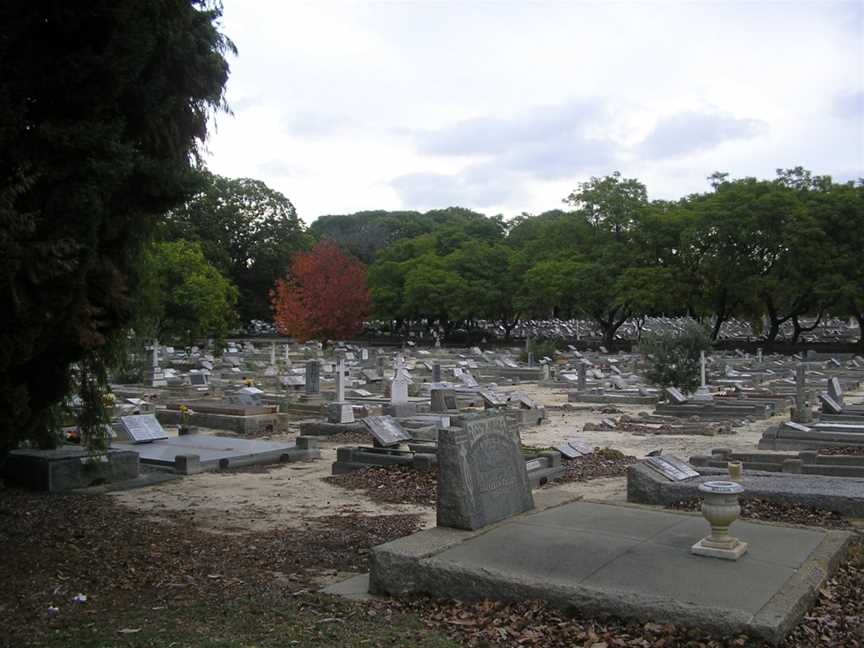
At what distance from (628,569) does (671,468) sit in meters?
3.95

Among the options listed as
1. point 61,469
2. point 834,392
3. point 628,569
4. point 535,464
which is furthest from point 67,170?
point 834,392

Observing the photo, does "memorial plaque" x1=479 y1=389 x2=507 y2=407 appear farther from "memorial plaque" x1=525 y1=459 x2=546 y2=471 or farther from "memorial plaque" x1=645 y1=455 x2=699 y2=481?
"memorial plaque" x1=645 y1=455 x2=699 y2=481

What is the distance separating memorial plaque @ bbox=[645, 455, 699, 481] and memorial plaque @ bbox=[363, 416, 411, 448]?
179 inches

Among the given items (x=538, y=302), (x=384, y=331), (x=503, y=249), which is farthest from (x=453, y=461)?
(x=384, y=331)

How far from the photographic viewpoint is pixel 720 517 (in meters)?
6.23

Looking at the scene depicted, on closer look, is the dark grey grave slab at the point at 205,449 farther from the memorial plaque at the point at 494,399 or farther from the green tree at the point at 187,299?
the green tree at the point at 187,299

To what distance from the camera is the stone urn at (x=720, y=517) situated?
20.3 feet

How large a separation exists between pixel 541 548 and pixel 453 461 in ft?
3.52

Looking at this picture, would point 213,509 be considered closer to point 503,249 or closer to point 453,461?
point 453,461

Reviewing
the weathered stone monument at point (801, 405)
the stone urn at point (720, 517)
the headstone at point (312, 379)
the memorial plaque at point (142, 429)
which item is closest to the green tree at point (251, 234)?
the headstone at point (312, 379)

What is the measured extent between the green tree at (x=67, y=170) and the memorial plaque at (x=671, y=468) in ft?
20.4

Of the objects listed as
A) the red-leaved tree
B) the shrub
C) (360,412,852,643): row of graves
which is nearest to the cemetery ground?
(360,412,852,643): row of graves

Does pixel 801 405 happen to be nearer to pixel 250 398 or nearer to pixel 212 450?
pixel 212 450

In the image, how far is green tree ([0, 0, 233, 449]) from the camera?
5801mm
